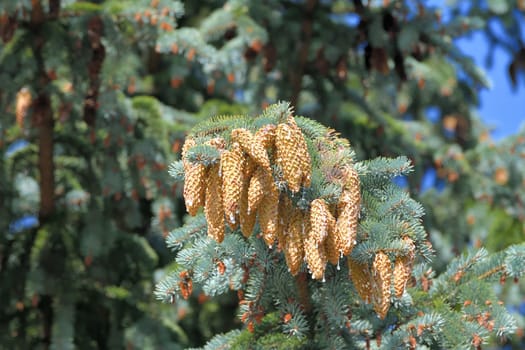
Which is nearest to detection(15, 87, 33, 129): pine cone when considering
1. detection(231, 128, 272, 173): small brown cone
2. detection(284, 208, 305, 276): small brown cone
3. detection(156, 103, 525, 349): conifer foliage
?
detection(156, 103, 525, 349): conifer foliage

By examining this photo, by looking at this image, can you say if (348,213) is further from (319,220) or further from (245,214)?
(245,214)

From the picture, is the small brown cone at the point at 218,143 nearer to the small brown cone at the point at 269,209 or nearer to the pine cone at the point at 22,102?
the small brown cone at the point at 269,209

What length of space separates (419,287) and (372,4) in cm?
310

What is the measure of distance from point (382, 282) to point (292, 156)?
0.45m

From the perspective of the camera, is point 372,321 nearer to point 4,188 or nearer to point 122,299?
point 122,299

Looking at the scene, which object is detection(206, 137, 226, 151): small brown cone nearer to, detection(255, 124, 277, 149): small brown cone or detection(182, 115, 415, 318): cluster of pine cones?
detection(182, 115, 415, 318): cluster of pine cones

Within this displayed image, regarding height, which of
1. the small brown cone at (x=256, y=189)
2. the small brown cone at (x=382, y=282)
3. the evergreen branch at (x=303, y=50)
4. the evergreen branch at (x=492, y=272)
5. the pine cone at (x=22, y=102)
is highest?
the evergreen branch at (x=303, y=50)

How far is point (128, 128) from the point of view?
479 cm

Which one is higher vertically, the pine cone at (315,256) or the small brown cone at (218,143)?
the small brown cone at (218,143)

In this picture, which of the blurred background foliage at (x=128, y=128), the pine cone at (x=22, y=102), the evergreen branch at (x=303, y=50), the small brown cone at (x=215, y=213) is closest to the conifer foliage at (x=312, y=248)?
the small brown cone at (x=215, y=213)

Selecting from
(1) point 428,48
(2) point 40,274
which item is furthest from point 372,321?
(1) point 428,48

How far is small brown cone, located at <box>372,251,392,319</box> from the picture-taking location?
2445 millimetres

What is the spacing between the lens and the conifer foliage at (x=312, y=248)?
7.92ft

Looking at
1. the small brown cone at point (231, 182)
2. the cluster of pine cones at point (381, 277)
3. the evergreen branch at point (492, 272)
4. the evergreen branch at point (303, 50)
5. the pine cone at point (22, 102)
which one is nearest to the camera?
the small brown cone at point (231, 182)
